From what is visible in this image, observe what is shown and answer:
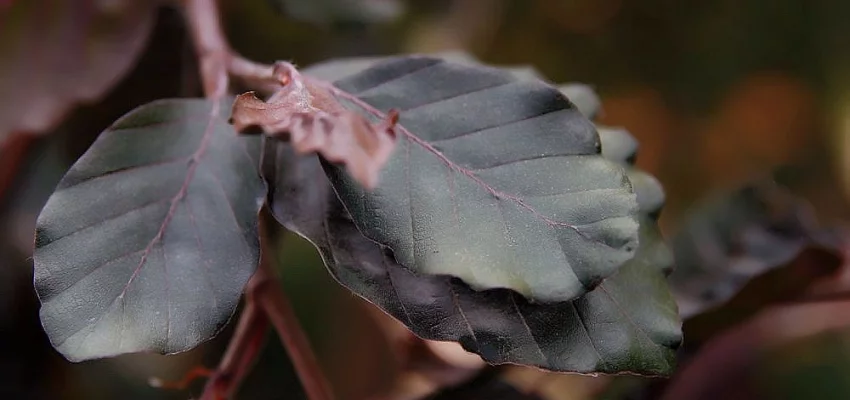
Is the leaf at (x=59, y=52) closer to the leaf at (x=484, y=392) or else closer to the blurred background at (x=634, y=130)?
the blurred background at (x=634, y=130)

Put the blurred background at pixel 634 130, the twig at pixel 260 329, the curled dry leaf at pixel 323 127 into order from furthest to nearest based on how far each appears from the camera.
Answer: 1. the blurred background at pixel 634 130
2. the twig at pixel 260 329
3. the curled dry leaf at pixel 323 127

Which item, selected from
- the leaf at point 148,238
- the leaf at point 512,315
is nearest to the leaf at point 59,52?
the leaf at point 148,238

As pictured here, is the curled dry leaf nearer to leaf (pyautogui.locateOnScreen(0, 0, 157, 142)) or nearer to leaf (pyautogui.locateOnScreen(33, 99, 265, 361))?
leaf (pyautogui.locateOnScreen(33, 99, 265, 361))

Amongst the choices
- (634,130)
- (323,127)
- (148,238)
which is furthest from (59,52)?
(634,130)

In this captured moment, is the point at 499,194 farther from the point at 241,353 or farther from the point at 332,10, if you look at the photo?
the point at 332,10

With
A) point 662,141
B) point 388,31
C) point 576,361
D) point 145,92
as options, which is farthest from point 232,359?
point 662,141

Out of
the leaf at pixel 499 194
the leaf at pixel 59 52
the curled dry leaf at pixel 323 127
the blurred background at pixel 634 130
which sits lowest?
the blurred background at pixel 634 130
